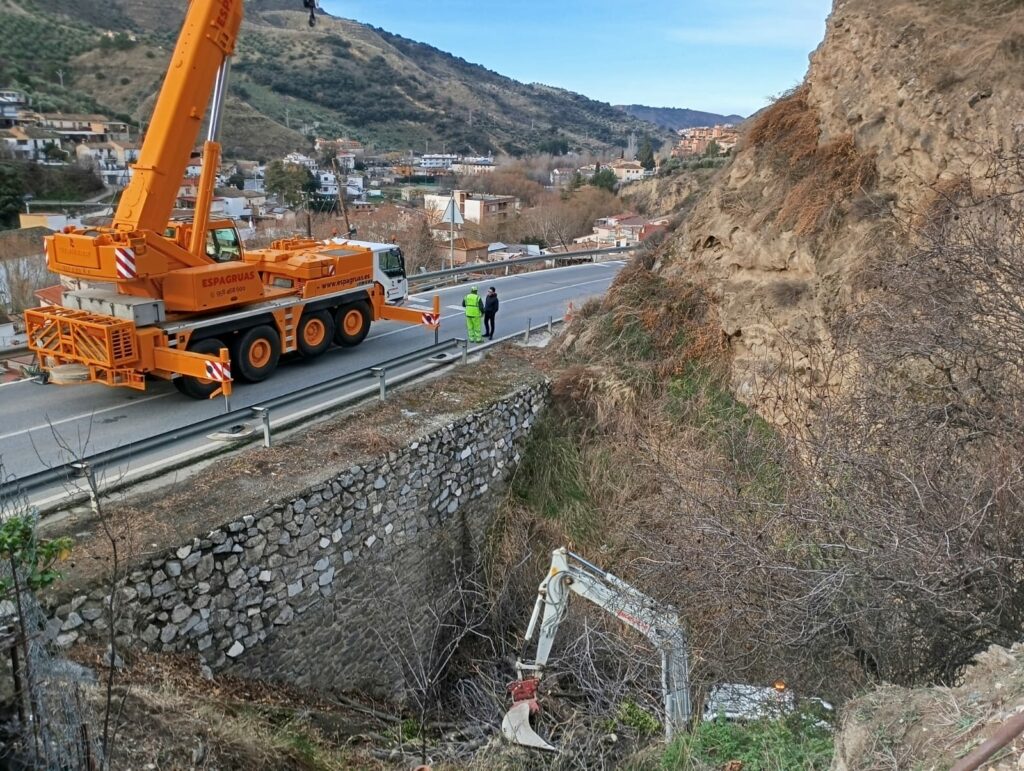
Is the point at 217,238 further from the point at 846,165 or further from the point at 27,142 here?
the point at 27,142

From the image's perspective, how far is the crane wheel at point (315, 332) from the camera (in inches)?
478

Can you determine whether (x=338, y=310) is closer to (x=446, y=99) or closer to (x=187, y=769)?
(x=187, y=769)

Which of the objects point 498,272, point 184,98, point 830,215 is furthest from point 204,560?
point 498,272

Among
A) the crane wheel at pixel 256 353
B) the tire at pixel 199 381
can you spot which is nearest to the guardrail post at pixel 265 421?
the tire at pixel 199 381

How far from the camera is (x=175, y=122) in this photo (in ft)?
32.4

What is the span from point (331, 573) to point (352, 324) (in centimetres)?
594

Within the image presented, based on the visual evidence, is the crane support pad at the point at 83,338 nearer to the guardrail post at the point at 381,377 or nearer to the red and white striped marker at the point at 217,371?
the red and white striped marker at the point at 217,371

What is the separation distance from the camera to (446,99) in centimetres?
16725

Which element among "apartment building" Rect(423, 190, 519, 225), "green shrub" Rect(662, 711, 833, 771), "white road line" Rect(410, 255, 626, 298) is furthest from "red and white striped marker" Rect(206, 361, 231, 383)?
"apartment building" Rect(423, 190, 519, 225)

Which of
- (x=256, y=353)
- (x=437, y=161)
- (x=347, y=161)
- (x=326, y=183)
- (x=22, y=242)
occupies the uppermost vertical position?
(x=437, y=161)

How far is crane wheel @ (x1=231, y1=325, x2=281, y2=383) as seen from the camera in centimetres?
1088

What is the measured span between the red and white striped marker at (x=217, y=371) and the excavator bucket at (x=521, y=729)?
555 centimetres

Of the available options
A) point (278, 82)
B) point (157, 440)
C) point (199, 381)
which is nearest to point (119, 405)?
point (199, 381)

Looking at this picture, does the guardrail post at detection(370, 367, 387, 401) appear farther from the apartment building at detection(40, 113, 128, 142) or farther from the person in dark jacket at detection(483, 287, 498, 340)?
the apartment building at detection(40, 113, 128, 142)
